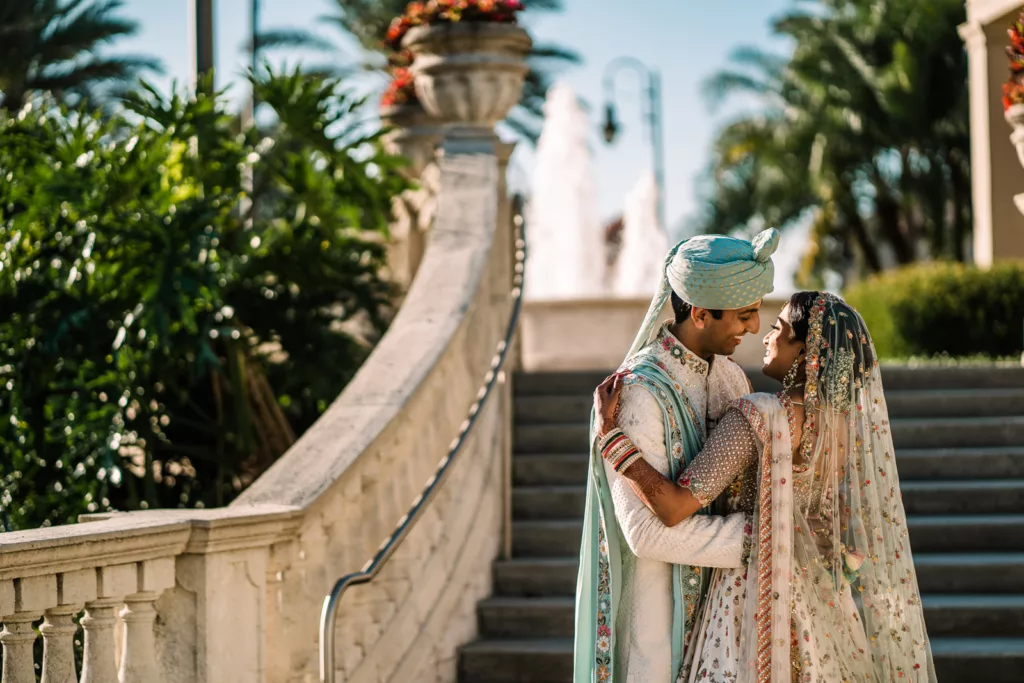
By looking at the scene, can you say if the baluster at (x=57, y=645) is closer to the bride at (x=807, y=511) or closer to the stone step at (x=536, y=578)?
the bride at (x=807, y=511)

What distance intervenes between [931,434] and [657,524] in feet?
15.1

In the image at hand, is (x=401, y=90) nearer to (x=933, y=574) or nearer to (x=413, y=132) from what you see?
(x=413, y=132)

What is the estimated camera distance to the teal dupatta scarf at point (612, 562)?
3.90 meters

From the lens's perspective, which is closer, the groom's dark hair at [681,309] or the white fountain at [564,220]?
the groom's dark hair at [681,309]

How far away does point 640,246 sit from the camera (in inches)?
784

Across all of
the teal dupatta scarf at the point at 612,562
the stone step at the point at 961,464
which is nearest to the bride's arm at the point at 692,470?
the teal dupatta scarf at the point at 612,562

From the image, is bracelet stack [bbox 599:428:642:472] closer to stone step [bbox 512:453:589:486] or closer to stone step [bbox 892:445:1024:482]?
stone step [bbox 512:453:589:486]

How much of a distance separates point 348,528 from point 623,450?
2263mm

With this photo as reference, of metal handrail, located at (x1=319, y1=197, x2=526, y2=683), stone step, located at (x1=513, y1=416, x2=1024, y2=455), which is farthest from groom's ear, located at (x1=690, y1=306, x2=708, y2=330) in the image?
stone step, located at (x1=513, y1=416, x2=1024, y2=455)

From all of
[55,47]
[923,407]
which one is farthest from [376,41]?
[923,407]

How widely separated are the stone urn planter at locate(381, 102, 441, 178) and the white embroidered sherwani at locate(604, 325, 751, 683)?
21.3 ft

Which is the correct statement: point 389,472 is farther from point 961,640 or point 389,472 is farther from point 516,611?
point 961,640

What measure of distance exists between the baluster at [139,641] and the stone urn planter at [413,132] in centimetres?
596

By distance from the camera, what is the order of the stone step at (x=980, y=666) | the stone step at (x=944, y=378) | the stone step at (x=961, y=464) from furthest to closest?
the stone step at (x=944, y=378)
the stone step at (x=961, y=464)
the stone step at (x=980, y=666)
